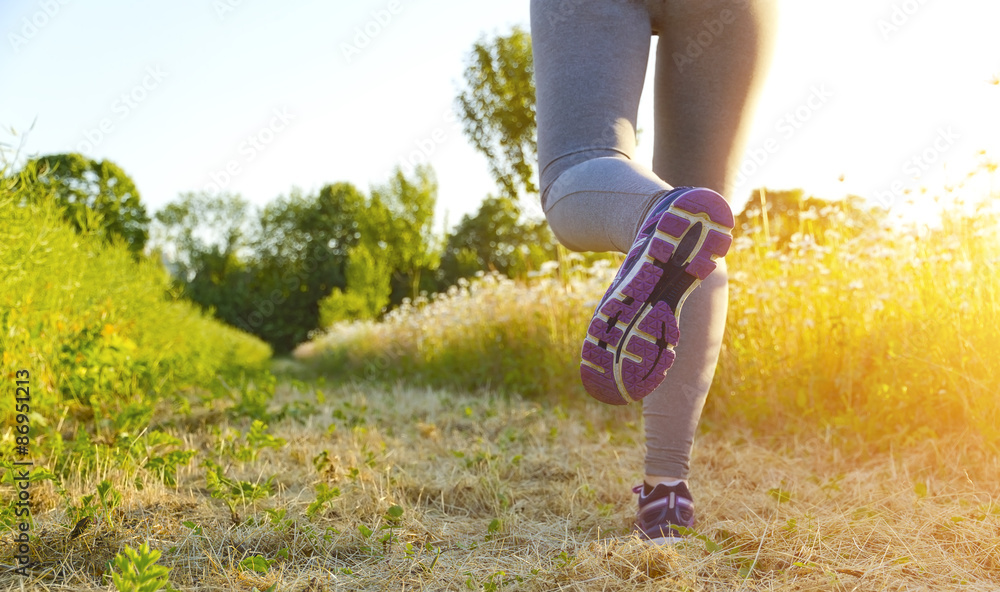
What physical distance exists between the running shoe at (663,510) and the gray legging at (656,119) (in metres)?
0.04

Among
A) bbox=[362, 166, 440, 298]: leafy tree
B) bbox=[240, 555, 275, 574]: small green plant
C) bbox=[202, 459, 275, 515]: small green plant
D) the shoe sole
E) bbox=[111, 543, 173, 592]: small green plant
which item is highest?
bbox=[362, 166, 440, 298]: leafy tree

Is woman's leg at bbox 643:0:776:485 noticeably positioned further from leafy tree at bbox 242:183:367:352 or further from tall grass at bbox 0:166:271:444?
leafy tree at bbox 242:183:367:352

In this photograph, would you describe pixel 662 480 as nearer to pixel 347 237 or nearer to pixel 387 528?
pixel 387 528

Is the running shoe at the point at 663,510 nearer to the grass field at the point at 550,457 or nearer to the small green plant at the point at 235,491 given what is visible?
the grass field at the point at 550,457

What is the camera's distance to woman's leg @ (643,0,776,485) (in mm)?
1249

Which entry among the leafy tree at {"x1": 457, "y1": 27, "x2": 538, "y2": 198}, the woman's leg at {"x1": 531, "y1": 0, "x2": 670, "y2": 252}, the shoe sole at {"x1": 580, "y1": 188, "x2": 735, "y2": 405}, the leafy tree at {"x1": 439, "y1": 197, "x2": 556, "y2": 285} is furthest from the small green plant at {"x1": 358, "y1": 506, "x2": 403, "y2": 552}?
the leafy tree at {"x1": 439, "y1": 197, "x2": 556, "y2": 285}

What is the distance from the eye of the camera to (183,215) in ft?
107

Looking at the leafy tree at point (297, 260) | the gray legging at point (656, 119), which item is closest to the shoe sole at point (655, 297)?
the gray legging at point (656, 119)

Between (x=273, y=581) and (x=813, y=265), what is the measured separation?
2.72 meters

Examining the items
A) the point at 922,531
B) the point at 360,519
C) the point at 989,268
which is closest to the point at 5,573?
the point at 360,519

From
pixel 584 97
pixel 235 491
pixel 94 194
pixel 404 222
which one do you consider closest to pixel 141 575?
pixel 235 491

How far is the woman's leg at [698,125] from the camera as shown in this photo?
1.25 m

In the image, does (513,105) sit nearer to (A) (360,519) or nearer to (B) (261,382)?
(B) (261,382)

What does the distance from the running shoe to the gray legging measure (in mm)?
39
